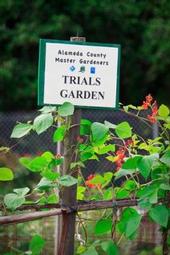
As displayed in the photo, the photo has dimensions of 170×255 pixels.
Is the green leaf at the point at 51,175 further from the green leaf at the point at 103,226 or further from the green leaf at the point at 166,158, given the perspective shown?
the green leaf at the point at 166,158

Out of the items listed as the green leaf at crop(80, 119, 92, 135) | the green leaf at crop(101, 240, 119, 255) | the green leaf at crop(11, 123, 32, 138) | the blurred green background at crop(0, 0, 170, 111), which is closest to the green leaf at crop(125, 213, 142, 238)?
the green leaf at crop(101, 240, 119, 255)

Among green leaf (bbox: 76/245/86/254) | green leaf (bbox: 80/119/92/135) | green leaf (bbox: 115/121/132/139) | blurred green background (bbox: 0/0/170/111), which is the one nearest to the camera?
green leaf (bbox: 115/121/132/139)

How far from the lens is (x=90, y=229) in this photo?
16.2 feet

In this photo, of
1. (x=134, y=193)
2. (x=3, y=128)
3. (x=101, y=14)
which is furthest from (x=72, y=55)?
(x=101, y=14)

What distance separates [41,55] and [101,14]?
43.3 ft

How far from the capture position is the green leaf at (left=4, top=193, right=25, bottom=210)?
3.64 metres

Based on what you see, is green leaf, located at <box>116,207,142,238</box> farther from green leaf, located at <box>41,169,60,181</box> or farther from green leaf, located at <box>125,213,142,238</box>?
green leaf, located at <box>41,169,60,181</box>

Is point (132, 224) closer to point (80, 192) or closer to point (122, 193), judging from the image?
point (122, 193)

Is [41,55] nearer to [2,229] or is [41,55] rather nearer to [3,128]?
[2,229]

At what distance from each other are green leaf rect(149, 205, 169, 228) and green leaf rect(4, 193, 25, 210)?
0.63 metres

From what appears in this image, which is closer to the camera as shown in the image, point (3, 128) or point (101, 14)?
point (3, 128)

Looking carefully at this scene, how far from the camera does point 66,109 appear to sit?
371cm

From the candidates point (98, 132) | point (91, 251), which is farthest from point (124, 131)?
point (91, 251)

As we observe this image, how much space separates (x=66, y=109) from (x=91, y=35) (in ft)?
43.7
